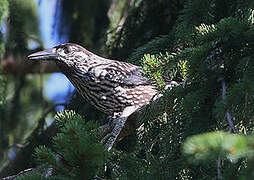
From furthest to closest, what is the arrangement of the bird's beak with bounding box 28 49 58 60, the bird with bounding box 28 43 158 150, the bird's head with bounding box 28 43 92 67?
1. the bird's head with bounding box 28 43 92 67
2. the bird's beak with bounding box 28 49 58 60
3. the bird with bounding box 28 43 158 150

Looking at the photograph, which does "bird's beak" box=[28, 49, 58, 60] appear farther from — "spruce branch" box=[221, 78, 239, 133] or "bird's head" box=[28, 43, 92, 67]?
"spruce branch" box=[221, 78, 239, 133]

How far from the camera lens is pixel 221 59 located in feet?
7.55

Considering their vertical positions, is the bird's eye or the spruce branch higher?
the spruce branch

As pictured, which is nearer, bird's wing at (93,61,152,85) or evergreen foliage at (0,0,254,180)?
evergreen foliage at (0,0,254,180)

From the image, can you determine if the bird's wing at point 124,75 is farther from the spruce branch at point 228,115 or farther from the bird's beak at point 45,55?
the spruce branch at point 228,115

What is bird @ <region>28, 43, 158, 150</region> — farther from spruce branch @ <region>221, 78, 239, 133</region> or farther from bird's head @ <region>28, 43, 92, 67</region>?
spruce branch @ <region>221, 78, 239, 133</region>

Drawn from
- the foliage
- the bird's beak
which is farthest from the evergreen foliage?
the bird's beak

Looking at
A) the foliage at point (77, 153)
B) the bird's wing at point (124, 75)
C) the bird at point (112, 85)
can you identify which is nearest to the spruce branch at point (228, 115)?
the foliage at point (77, 153)

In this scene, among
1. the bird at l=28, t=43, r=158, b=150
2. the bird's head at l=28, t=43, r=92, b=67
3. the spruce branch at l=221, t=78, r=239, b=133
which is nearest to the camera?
the spruce branch at l=221, t=78, r=239, b=133

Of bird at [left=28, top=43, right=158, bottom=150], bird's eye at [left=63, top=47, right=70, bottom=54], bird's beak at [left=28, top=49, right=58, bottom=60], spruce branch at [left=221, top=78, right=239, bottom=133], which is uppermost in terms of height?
spruce branch at [left=221, top=78, right=239, bottom=133]

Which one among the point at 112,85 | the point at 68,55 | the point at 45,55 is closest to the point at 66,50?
the point at 68,55

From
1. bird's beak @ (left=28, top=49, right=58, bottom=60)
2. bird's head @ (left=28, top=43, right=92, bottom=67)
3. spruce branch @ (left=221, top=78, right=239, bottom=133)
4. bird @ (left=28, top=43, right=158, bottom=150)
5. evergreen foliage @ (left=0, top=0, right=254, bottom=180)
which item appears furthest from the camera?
bird's head @ (left=28, top=43, right=92, bottom=67)

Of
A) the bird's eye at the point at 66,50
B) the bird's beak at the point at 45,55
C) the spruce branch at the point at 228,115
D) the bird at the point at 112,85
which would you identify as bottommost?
the bird at the point at 112,85

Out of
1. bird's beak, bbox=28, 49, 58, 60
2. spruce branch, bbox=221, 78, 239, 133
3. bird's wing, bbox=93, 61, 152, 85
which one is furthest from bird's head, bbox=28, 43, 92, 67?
spruce branch, bbox=221, 78, 239, 133
